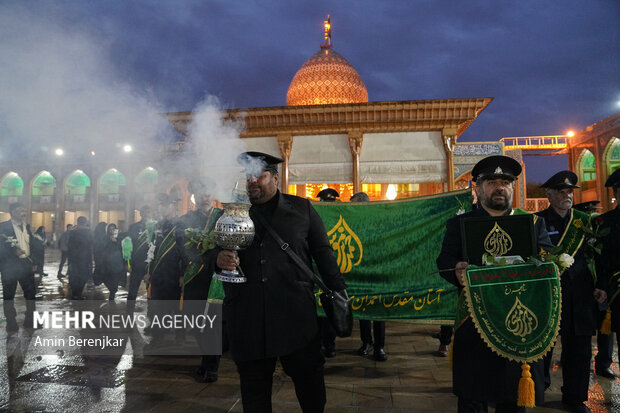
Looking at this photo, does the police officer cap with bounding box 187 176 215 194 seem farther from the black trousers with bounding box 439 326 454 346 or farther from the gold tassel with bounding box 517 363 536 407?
the gold tassel with bounding box 517 363 536 407

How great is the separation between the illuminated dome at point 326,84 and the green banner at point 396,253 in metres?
12.0

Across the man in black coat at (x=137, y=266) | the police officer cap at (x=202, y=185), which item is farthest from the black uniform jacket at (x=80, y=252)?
the police officer cap at (x=202, y=185)

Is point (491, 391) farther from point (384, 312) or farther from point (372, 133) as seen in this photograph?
point (372, 133)

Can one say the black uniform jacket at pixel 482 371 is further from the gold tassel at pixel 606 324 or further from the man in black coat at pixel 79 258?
the man in black coat at pixel 79 258

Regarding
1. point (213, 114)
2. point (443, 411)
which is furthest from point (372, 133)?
point (443, 411)

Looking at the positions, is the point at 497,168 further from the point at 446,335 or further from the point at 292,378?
the point at 446,335

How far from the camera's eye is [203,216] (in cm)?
505

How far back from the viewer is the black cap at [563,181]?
395 cm

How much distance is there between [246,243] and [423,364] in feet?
11.5

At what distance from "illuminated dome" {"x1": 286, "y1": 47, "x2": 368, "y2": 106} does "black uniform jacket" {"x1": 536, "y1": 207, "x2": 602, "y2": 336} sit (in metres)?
13.7

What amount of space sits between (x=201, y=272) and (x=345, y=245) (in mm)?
1858

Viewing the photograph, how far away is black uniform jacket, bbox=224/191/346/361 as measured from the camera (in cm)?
238

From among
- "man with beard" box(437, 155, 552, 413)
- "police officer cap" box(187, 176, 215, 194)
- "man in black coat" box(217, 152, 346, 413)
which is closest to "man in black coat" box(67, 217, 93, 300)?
"police officer cap" box(187, 176, 215, 194)

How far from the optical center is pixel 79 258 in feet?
29.6
